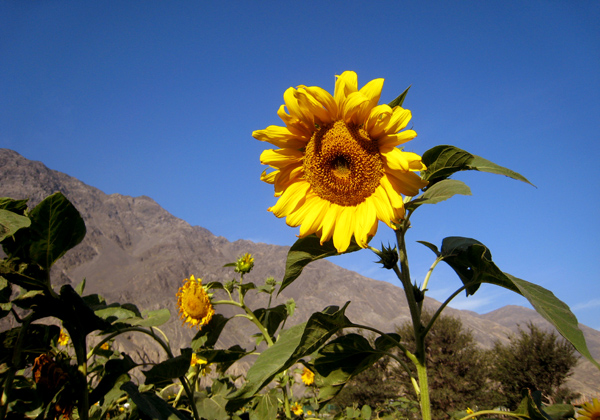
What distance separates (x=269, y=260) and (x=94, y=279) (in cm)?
2930

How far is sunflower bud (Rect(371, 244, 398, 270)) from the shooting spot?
123 centimetres

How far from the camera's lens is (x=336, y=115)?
1258mm

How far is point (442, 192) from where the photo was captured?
1.10 metres

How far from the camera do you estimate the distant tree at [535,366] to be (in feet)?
53.4

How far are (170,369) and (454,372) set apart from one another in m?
20.7

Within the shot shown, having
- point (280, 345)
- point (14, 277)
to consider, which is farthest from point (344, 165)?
point (14, 277)

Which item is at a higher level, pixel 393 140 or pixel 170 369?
pixel 393 140

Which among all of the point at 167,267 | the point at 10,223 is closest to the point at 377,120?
the point at 10,223

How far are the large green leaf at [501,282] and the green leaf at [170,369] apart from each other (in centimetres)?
119

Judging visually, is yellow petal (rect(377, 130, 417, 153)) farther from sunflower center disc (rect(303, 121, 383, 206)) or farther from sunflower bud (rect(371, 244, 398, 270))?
sunflower bud (rect(371, 244, 398, 270))

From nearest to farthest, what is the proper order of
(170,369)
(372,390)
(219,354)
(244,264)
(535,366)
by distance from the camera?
1. (170,369)
2. (219,354)
3. (244,264)
4. (535,366)
5. (372,390)

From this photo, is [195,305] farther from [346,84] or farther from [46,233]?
[346,84]

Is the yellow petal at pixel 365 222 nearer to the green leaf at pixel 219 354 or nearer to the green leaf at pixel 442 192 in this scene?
the green leaf at pixel 442 192

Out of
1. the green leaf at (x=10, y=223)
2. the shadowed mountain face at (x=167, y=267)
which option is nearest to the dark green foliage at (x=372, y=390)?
the green leaf at (x=10, y=223)
